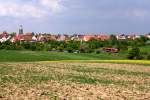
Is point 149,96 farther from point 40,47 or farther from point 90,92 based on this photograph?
point 40,47

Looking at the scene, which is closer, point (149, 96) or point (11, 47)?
point (149, 96)

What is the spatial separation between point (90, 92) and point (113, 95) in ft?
3.88

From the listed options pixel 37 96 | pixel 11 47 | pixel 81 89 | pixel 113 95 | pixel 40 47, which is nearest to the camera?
pixel 37 96

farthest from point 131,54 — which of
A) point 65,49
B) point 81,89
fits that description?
point 81,89

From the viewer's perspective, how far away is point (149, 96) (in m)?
20.1

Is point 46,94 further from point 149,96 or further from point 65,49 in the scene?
point 65,49

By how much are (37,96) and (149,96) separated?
228 inches

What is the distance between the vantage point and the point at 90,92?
20.1 m

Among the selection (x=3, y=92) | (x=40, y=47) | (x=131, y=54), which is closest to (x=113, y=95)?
(x=3, y=92)

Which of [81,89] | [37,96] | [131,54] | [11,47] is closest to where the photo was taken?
[37,96]

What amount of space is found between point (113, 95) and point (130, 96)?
835 mm

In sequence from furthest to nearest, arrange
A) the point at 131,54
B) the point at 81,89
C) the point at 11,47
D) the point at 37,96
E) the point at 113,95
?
the point at 11,47, the point at 131,54, the point at 81,89, the point at 113,95, the point at 37,96

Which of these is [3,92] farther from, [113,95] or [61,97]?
[113,95]

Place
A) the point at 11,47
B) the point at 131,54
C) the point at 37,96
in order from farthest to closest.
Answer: the point at 11,47 < the point at 131,54 < the point at 37,96
